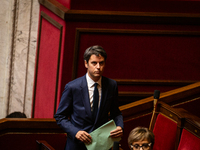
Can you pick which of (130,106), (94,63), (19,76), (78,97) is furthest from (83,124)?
(19,76)

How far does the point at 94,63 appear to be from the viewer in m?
1.91

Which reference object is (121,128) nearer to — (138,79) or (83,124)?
(83,124)

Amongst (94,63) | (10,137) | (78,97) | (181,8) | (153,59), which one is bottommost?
(10,137)

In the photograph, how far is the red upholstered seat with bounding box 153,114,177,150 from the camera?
8.19 ft

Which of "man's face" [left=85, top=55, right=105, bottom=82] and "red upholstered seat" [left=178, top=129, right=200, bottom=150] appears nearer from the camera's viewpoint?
"man's face" [left=85, top=55, right=105, bottom=82]

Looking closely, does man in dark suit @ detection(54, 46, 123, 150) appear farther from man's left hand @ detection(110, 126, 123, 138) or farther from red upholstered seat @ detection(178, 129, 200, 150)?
red upholstered seat @ detection(178, 129, 200, 150)

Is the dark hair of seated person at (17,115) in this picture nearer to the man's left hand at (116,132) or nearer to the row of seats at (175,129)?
the row of seats at (175,129)

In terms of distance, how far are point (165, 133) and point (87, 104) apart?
81cm

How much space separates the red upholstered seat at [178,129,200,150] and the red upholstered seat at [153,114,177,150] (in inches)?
5.8

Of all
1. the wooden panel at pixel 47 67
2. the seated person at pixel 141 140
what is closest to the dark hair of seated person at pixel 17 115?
the wooden panel at pixel 47 67

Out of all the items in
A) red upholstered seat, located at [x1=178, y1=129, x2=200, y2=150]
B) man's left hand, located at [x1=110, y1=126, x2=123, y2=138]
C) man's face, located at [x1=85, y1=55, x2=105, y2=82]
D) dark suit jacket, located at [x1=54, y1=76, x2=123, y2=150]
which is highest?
man's face, located at [x1=85, y1=55, x2=105, y2=82]

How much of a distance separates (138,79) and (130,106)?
2.07 ft

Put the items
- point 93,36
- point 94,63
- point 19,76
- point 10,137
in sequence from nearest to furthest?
point 94,63 → point 10,137 → point 93,36 → point 19,76

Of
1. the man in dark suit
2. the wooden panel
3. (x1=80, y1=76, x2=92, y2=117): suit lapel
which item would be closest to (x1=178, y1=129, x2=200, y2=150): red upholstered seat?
the man in dark suit
